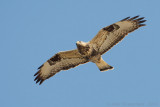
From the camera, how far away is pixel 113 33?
43.0 feet

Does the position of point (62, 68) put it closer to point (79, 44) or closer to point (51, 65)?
point (51, 65)

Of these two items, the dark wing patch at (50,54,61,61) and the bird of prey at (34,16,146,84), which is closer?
the bird of prey at (34,16,146,84)

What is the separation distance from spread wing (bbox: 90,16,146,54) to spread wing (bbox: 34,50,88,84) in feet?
2.54

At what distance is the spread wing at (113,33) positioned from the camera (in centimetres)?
1299

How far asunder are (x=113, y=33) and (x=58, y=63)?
2.19m

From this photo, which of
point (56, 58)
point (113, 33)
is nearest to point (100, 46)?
point (113, 33)

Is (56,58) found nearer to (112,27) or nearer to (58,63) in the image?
(58,63)

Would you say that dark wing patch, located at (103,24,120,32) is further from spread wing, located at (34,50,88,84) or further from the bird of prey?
spread wing, located at (34,50,88,84)

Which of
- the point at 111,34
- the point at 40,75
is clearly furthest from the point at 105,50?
the point at 40,75

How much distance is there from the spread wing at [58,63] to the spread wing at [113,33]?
0.78 metres

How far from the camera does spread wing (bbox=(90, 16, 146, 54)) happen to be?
42.6 feet

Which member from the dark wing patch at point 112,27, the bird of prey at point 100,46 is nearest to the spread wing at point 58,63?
the bird of prey at point 100,46

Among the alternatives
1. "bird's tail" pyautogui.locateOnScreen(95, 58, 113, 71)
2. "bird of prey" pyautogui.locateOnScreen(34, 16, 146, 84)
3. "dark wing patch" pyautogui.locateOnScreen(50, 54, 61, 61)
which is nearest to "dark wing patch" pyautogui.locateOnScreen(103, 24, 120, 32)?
"bird of prey" pyautogui.locateOnScreen(34, 16, 146, 84)

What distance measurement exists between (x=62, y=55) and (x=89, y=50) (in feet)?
3.67
